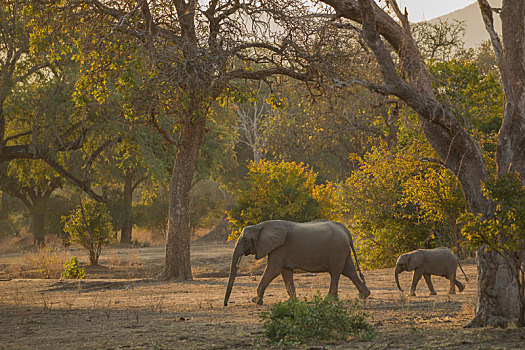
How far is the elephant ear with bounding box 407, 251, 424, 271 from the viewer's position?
36.0 ft

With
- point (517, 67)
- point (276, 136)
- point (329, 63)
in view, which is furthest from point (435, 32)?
point (517, 67)

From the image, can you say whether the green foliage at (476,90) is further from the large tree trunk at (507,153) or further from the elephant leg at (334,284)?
the large tree trunk at (507,153)

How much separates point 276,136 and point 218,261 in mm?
7815

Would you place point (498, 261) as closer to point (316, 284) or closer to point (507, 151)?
point (507, 151)

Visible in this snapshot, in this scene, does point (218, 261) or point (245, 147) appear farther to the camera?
point (245, 147)

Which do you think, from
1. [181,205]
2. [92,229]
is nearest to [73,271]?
[181,205]

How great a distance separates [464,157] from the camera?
7.21m

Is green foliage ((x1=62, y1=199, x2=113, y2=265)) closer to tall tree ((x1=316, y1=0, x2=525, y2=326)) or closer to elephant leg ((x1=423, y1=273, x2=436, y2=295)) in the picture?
elephant leg ((x1=423, y1=273, x2=436, y2=295))

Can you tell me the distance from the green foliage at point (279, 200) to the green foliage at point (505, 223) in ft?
49.2

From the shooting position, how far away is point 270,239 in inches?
384

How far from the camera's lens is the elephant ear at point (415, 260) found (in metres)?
11.0

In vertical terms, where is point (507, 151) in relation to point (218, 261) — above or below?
above

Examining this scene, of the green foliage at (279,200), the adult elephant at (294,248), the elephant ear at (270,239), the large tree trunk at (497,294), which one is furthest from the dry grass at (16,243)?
the large tree trunk at (497,294)

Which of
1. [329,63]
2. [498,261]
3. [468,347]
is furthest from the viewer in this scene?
[329,63]
